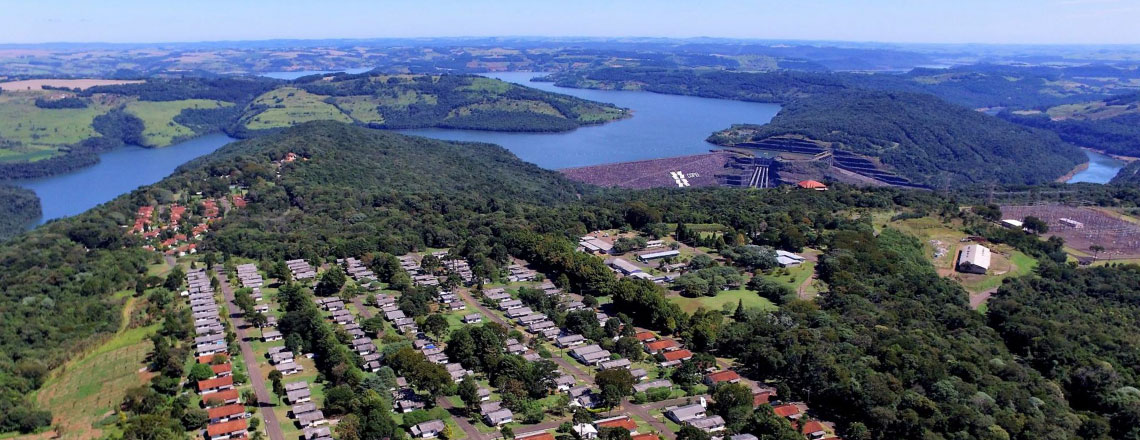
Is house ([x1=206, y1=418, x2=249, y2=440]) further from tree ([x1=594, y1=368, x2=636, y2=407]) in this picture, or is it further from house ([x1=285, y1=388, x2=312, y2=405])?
tree ([x1=594, y1=368, x2=636, y2=407])

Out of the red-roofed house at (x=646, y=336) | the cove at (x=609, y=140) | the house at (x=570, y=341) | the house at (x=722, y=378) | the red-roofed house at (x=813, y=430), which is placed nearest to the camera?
the red-roofed house at (x=813, y=430)

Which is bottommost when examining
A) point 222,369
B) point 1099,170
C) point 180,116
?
point 1099,170

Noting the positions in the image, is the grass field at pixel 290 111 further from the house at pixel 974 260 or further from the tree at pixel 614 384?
the tree at pixel 614 384

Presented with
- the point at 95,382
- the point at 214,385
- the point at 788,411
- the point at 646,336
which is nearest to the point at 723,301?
the point at 646,336

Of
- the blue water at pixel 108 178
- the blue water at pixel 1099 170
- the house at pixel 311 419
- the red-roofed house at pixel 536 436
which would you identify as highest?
the red-roofed house at pixel 536 436

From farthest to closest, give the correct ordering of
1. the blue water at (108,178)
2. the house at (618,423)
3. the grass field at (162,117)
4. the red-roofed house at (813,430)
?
the grass field at (162,117) < the blue water at (108,178) < the house at (618,423) < the red-roofed house at (813,430)

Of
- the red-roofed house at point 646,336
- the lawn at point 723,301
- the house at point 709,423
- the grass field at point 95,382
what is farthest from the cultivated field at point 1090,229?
the grass field at point 95,382

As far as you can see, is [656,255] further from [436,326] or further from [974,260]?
[974,260]
